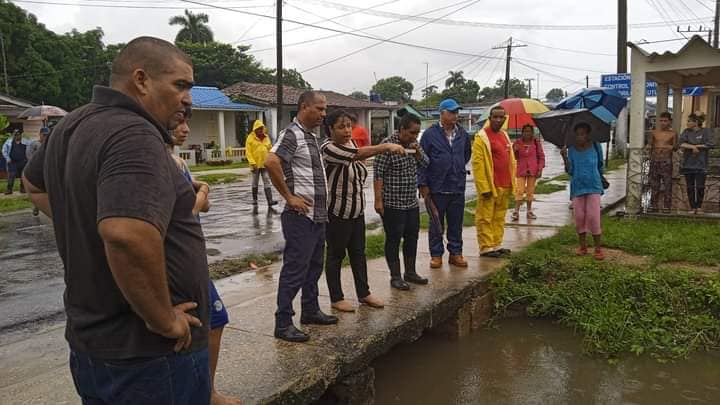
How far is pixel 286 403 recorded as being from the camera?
321cm

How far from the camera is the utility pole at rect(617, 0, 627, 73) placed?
19656mm

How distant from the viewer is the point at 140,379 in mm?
1815

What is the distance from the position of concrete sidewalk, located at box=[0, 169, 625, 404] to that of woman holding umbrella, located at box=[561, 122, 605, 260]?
43.8 inches

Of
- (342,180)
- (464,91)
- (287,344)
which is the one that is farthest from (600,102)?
(464,91)

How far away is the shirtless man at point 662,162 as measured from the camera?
28.5ft

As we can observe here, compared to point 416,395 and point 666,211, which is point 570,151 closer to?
point 666,211

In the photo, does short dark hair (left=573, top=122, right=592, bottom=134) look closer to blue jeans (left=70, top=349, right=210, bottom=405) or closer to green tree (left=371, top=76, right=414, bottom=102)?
blue jeans (left=70, top=349, right=210, bottom=405)

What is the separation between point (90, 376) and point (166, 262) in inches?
17.7

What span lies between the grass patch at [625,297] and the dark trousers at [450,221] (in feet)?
1.84

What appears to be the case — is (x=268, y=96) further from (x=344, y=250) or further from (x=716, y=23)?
(x=344, y=250)

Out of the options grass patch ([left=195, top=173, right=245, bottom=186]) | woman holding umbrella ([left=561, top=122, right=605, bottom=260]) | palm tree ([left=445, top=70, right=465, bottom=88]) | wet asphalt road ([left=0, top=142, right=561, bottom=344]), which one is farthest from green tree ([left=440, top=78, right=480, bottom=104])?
woman holding umbrella ([left=561, top=122, right=605, bottom=260])

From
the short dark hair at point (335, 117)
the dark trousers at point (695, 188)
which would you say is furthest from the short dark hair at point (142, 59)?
the dark trousers at point (695, 188)

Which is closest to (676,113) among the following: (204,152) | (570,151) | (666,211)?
(666,211)

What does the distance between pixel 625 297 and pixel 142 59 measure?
5.07 meters
